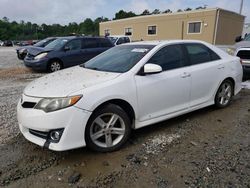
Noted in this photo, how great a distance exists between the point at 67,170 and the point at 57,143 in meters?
0.36

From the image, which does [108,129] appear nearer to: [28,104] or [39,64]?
[28,104]

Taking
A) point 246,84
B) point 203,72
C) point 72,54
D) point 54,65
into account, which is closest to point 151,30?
point 72,54

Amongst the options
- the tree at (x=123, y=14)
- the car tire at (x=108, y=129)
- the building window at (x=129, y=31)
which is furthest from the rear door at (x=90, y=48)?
the tree at (x=123, y=14)

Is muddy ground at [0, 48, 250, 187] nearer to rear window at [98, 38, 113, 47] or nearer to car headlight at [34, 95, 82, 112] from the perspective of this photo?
car headlight at [34, 95, 82, 112]

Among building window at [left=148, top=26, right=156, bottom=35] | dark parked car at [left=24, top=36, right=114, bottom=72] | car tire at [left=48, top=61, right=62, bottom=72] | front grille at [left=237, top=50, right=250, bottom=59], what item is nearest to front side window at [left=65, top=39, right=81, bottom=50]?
dark parked car at [left=24, top=36, right=114, bottom=72]

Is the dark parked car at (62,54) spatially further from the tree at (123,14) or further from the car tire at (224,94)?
the tree at (123,14)

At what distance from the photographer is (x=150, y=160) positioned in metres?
2.98

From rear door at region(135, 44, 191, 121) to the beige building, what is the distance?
23.6 m

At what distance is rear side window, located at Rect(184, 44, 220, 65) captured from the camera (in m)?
4.15

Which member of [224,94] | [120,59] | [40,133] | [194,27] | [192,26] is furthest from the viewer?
[192,26]

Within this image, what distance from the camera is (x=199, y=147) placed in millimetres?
3303

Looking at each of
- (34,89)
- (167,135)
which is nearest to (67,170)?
(34,89)

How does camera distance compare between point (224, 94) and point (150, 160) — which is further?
point (224, 94)

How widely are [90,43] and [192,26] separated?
2017cm
